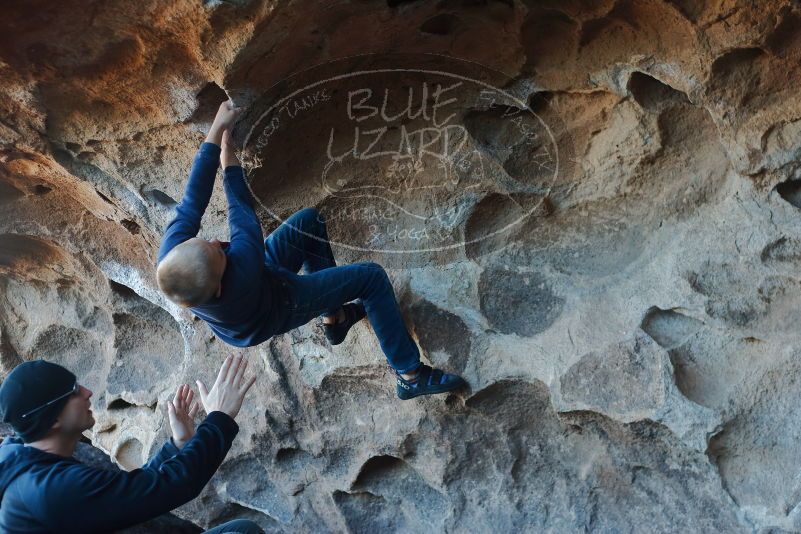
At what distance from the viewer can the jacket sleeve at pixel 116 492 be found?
1.52m

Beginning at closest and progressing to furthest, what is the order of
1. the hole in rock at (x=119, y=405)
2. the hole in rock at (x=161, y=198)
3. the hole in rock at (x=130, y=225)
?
the hole in rock at (x=161, y=198), the hole in rock at (x=130, y=225), the hole in rock at (x=119, y=405)

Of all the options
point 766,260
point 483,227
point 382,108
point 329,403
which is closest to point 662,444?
point 766,260

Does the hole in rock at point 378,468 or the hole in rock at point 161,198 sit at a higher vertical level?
the hole in rock at point 161,198

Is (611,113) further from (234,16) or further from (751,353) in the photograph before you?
(234,16)

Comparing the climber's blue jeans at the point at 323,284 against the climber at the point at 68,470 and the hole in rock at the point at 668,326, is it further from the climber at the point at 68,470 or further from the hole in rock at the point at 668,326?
the hole in rock at the point at 668,326

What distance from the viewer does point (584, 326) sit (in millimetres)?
2152

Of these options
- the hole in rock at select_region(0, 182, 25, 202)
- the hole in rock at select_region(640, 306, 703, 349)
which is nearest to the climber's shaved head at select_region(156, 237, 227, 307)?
the hole in rock at select_region(640, 306, 703, 349)

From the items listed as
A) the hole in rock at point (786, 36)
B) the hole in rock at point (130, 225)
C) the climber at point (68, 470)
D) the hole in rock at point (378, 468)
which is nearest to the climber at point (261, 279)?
the climber at point (68, 470)

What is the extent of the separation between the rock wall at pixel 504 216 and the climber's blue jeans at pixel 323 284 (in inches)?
7.0

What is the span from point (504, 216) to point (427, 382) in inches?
21.4

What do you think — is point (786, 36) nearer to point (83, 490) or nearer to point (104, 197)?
point (83, 490)

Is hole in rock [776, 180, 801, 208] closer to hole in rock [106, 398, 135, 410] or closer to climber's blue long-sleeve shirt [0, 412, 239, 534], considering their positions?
climber's blue long-sleeve shirt [0, 412, 239, 534]

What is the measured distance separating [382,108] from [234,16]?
54 cm

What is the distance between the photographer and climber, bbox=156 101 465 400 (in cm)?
178
